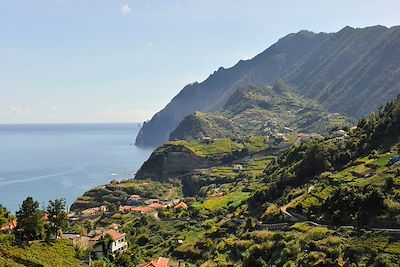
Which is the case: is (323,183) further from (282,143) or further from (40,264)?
(282,143)

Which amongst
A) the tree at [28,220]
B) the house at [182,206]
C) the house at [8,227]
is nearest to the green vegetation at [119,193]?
the house at [182,206]

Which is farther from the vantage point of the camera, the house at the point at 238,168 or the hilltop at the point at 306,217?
the house at the point at 238,168

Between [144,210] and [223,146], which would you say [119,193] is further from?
[223,146]

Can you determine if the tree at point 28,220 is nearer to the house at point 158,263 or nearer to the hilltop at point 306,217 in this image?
the house at point 158,263

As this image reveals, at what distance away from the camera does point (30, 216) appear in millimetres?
41469

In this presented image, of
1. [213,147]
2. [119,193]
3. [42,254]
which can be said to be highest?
[42,254]

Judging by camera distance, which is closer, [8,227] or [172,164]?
[8,227]

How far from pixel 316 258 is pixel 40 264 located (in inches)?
920

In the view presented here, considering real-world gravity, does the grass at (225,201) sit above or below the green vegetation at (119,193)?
above

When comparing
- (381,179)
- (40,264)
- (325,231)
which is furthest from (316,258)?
(40,264)

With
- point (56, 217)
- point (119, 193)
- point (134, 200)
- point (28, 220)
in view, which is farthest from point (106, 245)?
point (119, 193)

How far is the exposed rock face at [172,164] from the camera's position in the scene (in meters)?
158

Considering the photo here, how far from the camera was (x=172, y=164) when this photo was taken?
162500 mm

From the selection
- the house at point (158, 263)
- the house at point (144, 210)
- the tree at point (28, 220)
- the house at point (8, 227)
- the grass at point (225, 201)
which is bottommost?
the house at point (144, 210)
